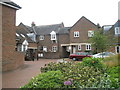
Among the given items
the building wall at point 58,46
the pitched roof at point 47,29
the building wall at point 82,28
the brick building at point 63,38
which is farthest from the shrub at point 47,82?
the pitched roof at point 47,29

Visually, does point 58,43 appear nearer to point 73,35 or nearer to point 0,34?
point 73,35

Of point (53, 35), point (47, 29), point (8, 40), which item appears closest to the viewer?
point (8, 40)

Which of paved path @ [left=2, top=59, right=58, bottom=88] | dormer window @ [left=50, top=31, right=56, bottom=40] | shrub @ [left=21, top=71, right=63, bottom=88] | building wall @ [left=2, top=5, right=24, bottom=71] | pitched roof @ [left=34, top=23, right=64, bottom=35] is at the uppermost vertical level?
pitched roof @ [left=34, top=23, right=64, bottom=35]

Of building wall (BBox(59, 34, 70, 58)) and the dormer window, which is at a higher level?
the dormer window

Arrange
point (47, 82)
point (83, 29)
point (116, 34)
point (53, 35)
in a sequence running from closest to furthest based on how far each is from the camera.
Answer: point (47, 82), point (116, 34), point (83, 29), point (53, 35)

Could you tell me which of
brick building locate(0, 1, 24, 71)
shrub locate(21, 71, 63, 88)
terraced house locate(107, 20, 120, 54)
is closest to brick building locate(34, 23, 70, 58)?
terraced house locate(107, 20, 120, 54)

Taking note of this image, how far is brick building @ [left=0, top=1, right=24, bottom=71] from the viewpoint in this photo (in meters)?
12.5

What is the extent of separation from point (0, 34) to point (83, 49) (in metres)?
21.1

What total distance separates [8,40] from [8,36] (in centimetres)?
38

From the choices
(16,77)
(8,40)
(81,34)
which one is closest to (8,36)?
(8,40)

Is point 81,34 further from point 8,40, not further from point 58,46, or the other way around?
point 8,40

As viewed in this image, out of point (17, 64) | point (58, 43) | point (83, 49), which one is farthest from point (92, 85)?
point (58, 43)

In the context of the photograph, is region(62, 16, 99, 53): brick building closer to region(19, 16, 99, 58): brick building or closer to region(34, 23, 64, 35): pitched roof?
region(19, 16, 99, 58): brick building

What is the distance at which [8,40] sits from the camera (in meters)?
13.0
